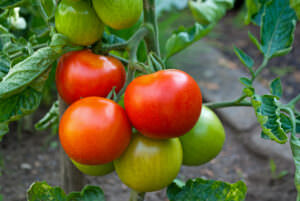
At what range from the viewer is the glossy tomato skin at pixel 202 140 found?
623mm

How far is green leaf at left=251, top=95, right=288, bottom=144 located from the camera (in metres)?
0.51

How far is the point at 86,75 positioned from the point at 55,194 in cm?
28

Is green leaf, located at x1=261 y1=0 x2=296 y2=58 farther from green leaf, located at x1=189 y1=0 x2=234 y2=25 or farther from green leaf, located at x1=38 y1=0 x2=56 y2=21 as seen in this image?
green leaf, located at x1=38 y1=0 x2=56 y2=21

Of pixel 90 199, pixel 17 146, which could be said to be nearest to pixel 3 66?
pixel 90 199

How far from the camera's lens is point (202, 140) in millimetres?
623

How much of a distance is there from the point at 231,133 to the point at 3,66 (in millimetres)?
1803

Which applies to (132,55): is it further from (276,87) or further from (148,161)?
(276,87)

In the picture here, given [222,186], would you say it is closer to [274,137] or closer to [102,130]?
[274,137]

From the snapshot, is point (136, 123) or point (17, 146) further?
point (17, 146)

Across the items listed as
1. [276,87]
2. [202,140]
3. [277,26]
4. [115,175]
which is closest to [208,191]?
[202,140]

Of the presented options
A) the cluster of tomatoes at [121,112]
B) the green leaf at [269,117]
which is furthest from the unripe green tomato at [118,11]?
the green leaf at [269,117]

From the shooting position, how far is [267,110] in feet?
1.85

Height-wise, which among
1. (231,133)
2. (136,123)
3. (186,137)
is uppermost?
(136,123)

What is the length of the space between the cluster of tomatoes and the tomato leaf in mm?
153
